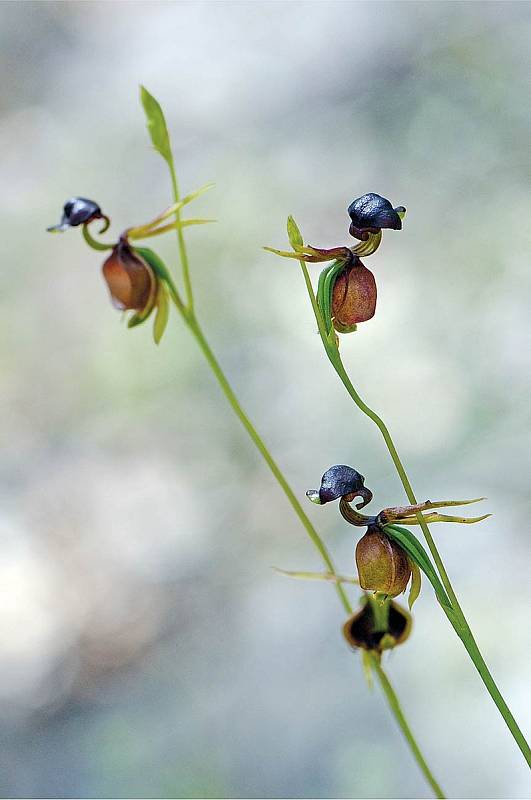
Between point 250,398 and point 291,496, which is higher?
point 250,398

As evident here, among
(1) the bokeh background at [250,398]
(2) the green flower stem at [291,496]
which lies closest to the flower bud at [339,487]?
(2) the green flower stem at [291,496]

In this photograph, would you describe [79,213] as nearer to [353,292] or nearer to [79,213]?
[79,213]

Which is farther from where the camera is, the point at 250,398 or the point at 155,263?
the point at 250,398

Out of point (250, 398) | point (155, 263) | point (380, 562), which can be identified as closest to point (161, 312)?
point (155, 263)

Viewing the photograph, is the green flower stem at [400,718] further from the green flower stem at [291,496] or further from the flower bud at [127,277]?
the flower bud at [127,277]

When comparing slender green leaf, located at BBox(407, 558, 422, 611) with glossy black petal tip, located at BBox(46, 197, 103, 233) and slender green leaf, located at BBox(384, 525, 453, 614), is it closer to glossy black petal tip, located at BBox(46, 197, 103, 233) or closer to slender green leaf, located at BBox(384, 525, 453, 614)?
slender green leaf, located at BBox(384, 525, 453, 614)

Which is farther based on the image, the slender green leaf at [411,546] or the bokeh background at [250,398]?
the bokeh background at [250,398]

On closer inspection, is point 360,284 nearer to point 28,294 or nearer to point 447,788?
point 447,788
